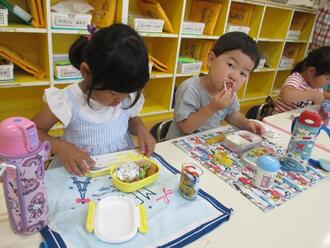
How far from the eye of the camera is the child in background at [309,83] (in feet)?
5.39

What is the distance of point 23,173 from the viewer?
483mm

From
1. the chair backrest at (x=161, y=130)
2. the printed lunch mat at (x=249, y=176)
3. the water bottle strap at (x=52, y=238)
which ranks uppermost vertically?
the water bottle strap at (x=52, y=238)

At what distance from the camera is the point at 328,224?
69 centimetres

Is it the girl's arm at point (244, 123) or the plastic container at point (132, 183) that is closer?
the plastic container at point (132, 183)

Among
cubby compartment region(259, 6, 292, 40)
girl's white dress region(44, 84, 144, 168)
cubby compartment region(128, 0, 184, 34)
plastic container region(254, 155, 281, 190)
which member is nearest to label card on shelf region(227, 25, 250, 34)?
cubby compartment region(259, 6, 292, 40)

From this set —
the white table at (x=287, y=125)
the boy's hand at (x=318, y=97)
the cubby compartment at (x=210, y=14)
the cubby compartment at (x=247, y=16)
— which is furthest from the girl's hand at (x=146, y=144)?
the cubby compartment at (x=247, y=16)

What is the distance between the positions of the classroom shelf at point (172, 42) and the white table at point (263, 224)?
1350mm

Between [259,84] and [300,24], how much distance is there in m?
0.78

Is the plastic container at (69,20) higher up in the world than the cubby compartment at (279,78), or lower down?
higher up

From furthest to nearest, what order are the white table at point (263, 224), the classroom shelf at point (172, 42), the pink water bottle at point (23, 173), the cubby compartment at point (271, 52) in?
the cubby compartment at point (271, 52)
the classroom shelf at point (172, 42)
the white table at point (263, 224)
the pink water bottle at point (23, 173)

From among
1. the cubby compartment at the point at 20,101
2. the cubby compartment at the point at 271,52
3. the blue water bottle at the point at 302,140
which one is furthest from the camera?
the cubby compartment at the point at 271,52

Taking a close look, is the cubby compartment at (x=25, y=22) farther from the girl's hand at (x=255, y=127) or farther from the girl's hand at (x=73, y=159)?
the girl's hand at (x=255, y=127)

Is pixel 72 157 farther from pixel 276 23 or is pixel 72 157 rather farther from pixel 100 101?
pixel 276 23

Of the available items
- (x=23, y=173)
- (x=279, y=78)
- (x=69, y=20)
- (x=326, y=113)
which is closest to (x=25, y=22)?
(x=69, y=20)
